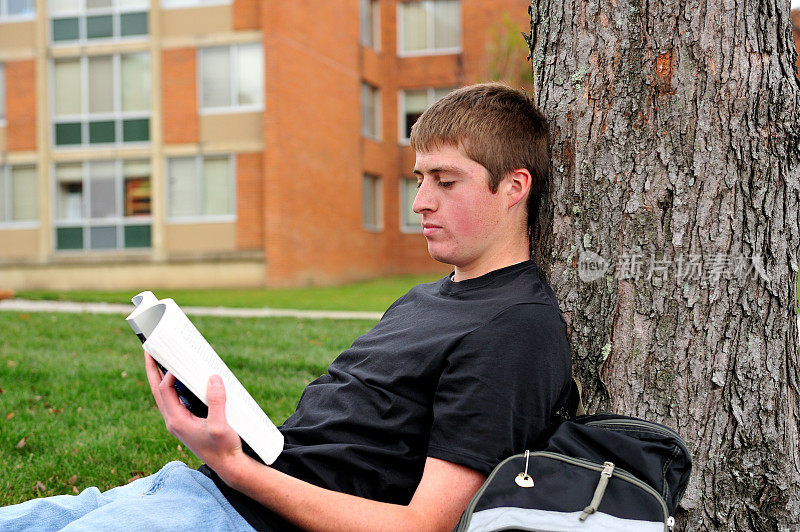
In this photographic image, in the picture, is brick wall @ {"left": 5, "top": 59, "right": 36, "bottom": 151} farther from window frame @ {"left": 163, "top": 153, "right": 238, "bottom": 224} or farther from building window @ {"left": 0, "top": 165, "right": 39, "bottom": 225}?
window frame @ {"left": 163, "top": 153, "right": 238, "bottom": 224}

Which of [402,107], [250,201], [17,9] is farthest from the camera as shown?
[402,107]

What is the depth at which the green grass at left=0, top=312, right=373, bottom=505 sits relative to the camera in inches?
164

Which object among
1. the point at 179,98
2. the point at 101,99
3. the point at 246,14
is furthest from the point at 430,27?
the point at 101,99

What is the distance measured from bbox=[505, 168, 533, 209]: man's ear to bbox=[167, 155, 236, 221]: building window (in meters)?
18.0

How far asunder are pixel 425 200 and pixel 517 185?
0.29 m

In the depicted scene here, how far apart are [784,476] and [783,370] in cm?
32

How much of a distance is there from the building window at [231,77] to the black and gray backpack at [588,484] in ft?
61.5

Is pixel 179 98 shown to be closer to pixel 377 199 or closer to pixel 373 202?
pixel 373 202

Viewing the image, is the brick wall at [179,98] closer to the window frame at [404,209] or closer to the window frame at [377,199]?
the window frame at [377,199]

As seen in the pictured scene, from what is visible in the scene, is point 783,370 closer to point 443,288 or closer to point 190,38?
point 443,288

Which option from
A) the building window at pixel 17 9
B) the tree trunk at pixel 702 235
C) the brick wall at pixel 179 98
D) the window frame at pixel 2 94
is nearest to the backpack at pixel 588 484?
the tree trunk at pixel 702 235

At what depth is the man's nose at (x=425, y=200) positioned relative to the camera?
7.50 feet

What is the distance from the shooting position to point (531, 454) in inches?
76.2

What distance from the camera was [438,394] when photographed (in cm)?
203
